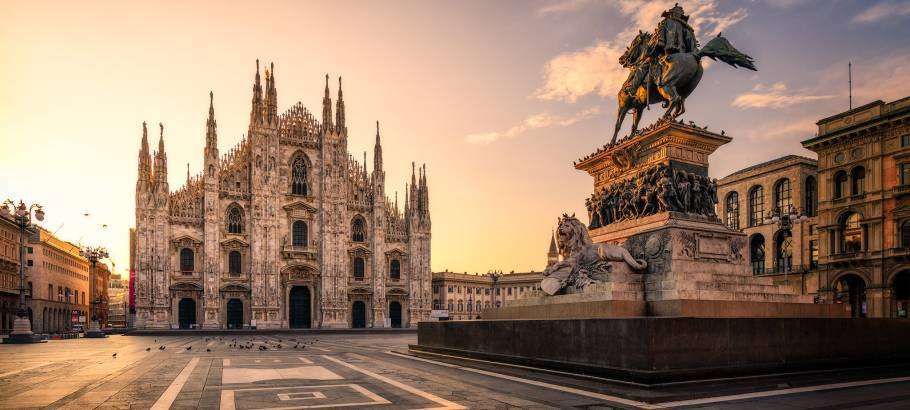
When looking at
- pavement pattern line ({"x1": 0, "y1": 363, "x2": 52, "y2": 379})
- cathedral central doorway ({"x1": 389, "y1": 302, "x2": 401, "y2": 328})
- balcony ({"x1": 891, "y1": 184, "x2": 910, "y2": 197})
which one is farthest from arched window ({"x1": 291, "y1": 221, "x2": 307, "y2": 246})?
balcony ({"x1": 891, "y1": 184, "x2": 910, "y2": 197})

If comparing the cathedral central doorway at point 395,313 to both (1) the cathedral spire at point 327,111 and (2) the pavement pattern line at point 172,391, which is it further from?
(2) the pavement pattern line at point 172,391

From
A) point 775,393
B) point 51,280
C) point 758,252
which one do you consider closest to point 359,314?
point 758,252

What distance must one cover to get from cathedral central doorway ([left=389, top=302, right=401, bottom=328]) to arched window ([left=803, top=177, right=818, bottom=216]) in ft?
126

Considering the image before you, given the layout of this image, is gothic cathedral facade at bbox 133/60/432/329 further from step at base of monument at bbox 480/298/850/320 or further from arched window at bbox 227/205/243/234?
step at base of monument at bbox 480/298/850/320

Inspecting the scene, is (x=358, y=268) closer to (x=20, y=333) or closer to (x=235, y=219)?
(x=235, y=219)

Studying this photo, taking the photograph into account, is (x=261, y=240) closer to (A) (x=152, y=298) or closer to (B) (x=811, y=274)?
(A) (x=152, y=298)

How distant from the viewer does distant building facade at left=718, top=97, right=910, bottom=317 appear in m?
38.2

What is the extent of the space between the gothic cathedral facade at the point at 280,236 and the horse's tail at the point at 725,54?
49.7 metres

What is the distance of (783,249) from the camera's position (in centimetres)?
5259

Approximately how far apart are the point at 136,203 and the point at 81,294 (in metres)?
53.3

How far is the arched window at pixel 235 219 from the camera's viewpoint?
190ft

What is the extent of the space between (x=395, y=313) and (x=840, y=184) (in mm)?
41274

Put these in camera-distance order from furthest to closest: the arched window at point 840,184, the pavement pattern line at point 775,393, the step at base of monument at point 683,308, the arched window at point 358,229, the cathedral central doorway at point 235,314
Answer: the arched window at point 358,229 < the cathedral central doorway at point 235,314 < the arched window at point 840,184 < the step at base of monument at point 683,308 < the pavement pattern line at point 775,393

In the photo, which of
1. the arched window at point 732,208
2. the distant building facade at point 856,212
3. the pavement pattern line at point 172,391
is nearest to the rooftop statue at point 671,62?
the pavement pattern line at point 172,391
